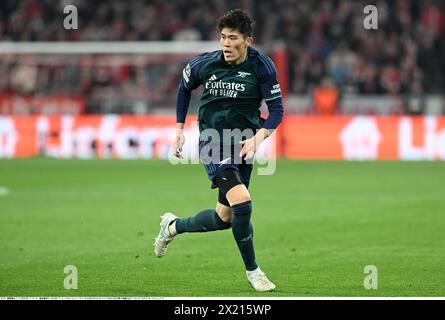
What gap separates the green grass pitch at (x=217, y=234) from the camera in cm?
860

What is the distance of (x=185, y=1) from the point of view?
99.7 ft

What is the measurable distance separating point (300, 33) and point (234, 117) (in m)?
20.6

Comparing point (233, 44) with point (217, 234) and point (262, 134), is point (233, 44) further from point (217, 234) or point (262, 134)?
point (217, 234)

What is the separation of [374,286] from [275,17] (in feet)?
70.7

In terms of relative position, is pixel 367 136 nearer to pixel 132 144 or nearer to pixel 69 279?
pixel 132 144

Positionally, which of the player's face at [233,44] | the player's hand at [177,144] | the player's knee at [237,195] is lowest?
the player's knee at [237,195]

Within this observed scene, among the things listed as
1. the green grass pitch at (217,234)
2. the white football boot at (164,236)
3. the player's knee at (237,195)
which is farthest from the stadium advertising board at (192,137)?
the player's knee at (237,195)

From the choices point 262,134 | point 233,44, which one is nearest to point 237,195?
point 262,134

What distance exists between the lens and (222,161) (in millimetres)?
8500

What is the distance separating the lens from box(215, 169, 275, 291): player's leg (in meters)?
8.27

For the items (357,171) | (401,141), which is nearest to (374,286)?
(357,171)

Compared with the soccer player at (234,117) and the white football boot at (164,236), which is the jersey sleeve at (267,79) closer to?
the soccer player at (234,117)

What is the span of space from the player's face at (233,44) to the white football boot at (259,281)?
1810mm

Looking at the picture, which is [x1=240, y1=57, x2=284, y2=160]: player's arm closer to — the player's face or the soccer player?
the soccer player
